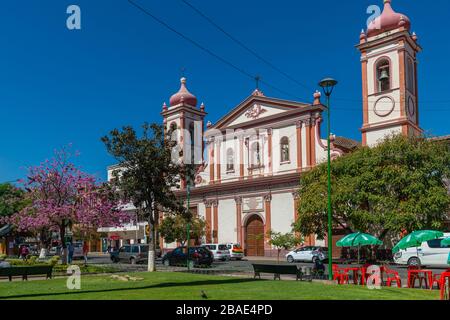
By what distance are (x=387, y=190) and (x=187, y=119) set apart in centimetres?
2689

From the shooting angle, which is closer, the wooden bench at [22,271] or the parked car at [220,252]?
the wooden bench at [22,271]

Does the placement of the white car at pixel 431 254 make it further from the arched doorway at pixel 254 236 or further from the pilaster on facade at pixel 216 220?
the pilaster on facade at pixel 216 220

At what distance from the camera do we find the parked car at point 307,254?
35.4 metres

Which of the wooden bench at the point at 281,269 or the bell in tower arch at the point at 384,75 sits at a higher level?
the bell in tower arch at the point at 384,75

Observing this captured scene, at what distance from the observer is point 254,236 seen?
145 ft

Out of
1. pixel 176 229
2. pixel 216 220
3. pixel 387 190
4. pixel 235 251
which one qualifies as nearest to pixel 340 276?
pixel 387 190

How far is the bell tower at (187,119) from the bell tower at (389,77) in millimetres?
19634

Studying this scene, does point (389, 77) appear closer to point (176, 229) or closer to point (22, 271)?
point (176, 229)

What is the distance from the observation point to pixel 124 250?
36844 millimetres

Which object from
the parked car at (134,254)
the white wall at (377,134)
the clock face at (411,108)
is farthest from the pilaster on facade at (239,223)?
the clock face at (411,108)

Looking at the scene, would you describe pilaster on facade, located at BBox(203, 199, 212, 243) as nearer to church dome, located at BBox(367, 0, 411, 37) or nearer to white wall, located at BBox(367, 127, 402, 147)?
white wall, located at BBox(367, 127, 402, 147)
